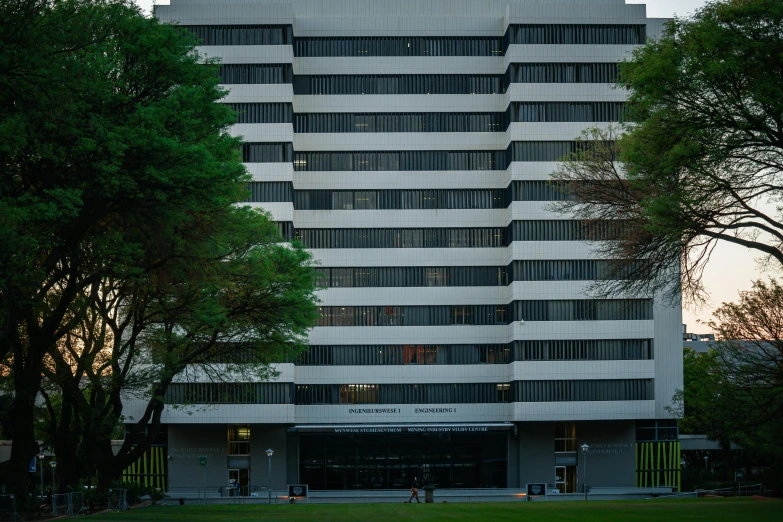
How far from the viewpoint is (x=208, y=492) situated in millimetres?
79000

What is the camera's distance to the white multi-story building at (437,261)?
7919 centimetres

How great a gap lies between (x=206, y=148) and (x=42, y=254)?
19.9ft

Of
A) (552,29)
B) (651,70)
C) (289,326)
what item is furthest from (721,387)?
(552,29)

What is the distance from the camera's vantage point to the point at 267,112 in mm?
80125

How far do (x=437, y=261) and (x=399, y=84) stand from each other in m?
14.0

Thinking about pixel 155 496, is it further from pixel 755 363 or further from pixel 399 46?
pixel 399 46

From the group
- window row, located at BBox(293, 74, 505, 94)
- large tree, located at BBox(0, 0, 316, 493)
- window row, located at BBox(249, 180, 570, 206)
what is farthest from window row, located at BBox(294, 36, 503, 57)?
large tree, located at BBox(0, 0, 316, 493)

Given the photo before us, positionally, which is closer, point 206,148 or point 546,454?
point 206,148

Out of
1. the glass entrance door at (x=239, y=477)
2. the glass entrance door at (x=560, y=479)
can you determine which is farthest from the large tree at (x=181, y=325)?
the glass entrance door at (x=560, y=479)

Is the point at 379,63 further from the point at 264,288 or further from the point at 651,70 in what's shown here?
the point at 651,70

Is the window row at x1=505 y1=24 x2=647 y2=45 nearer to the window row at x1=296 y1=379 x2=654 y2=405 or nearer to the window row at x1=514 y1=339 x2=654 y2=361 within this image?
the window row at x1=514 y1=339 x2=654 y2=361

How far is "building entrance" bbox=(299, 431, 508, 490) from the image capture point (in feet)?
270

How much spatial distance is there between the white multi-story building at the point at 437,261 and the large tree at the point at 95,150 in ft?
147

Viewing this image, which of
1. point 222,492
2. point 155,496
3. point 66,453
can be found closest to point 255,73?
point 222,492
